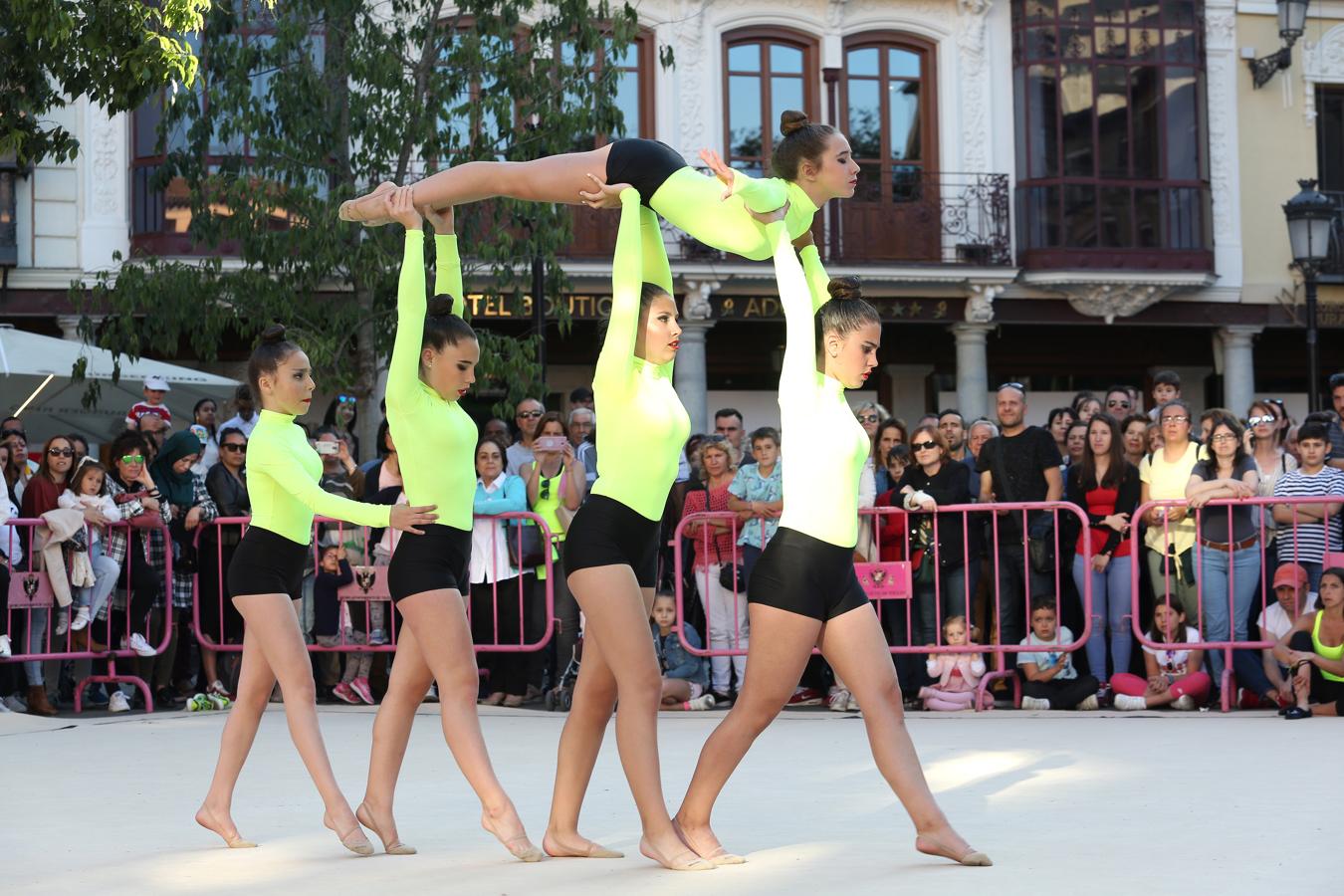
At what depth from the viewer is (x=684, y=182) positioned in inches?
221

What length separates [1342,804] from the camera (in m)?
6.55

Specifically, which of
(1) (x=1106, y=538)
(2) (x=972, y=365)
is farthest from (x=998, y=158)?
(1) (x=1106, y=538)

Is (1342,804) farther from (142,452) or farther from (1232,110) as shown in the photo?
(1232,110)

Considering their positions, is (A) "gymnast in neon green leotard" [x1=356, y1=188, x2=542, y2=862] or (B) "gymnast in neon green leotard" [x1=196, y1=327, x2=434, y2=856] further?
(B) "gymnast in neon green leotard" [x1=196, y1=327, x2=434, y2=856]

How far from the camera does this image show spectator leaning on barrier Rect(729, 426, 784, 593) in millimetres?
11008

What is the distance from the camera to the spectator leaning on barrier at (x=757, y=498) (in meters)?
11.0

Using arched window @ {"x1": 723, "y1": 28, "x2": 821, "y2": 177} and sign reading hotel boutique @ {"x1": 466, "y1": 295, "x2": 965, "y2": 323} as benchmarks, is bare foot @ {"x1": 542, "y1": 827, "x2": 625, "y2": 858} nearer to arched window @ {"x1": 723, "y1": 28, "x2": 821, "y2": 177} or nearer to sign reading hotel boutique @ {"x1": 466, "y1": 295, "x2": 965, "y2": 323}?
sign reading hotel boutique @ {"x1": 466, "y1": 295, "x2": 965, "y2": 323}

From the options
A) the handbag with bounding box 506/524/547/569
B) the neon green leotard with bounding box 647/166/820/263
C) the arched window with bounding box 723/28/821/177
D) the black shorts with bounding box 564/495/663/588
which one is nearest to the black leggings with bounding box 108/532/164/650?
the handbag with bounding box 506/524/547/569

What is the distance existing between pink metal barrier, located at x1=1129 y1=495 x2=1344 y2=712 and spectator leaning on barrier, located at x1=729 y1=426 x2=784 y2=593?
222 centimetres

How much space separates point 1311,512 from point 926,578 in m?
2.31

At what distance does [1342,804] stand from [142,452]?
25.9ft

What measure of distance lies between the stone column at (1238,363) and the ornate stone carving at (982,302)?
11.2ft

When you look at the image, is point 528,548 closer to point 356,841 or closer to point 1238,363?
point 356,841

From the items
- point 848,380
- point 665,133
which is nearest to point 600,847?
point 848,380
